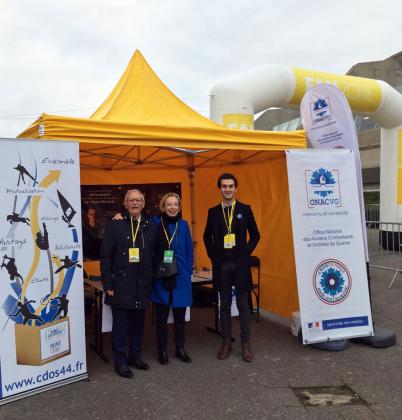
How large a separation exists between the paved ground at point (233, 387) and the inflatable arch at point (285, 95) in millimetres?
3694

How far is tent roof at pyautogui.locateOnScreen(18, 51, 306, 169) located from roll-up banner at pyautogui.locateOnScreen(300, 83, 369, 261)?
31 cm

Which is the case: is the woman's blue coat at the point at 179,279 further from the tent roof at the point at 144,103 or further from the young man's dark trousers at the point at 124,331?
the tent roof at the point at 144,103

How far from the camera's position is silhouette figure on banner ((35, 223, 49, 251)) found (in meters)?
3.34

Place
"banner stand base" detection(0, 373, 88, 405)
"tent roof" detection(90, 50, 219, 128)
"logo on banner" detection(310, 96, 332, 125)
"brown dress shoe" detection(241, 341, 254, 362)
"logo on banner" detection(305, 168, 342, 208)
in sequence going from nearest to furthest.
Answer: "banner stand base" detection(0, 373, 88, 405), "brown dress shoe" detection(241, 341, 254, 362), "logo on banner" detection(305, 168, 342, 208), "tent roof" detection(90, 50, 219, 128), "logo on banner" detection(310, 96, 332, 125)

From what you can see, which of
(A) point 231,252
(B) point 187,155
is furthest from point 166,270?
(B) point 187,155

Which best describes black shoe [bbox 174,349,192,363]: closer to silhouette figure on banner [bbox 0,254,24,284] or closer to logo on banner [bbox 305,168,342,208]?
silhouette figure on banner [bbox 0,254,24,284]

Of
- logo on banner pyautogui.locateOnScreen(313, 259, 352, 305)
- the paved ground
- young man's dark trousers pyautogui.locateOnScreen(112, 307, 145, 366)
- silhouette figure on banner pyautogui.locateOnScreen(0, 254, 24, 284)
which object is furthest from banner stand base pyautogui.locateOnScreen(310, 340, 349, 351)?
silhouette figure on banner pyautogui.locateOnScreen(0, 254, 24, 284)

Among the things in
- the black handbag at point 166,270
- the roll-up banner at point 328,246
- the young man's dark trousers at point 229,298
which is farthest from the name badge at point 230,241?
the roll-up banner at point 328,246

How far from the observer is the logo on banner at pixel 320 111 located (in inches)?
182

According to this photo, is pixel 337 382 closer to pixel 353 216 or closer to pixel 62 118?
pixel 353 216

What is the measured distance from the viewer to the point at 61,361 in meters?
3.45

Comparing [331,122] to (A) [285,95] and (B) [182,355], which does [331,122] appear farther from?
(A) [285,95]

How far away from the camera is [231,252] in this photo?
394 centimetres

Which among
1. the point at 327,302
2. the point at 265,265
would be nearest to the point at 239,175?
the point at 265,265
